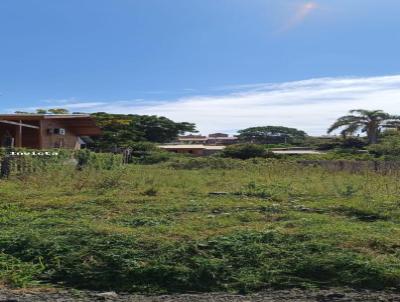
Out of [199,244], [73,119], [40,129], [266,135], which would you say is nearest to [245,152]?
[73,119]

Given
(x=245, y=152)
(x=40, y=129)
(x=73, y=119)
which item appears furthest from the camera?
(x=245, y=152)

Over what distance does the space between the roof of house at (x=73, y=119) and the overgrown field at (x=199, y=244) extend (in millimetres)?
31190

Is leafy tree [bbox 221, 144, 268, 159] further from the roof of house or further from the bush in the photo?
the roof of house

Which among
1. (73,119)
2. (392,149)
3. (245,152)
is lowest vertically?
(245,152)

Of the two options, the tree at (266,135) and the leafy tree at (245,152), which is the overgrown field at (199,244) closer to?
the leafy tree at (245,152)

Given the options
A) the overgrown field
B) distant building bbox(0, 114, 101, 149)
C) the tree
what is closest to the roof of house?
distant building bbox(0, 114, 101, 149)

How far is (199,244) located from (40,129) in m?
38.6

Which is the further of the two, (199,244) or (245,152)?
(245,152)

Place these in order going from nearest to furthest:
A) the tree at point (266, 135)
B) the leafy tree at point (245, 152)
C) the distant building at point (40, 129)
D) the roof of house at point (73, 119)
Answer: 1. the roof of house at point (73, 119)
2. the distant building at point (40, 129)
3. the leafy tree at point (245, 152)
4. the tree at point (266, 135)

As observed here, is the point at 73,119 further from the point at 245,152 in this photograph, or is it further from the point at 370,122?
the point at 370,122

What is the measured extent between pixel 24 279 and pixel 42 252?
789 mm

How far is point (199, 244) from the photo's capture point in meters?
6.64

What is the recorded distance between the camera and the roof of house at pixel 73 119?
133 ft

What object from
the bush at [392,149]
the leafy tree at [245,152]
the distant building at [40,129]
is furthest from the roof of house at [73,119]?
the bush at [392,149]
